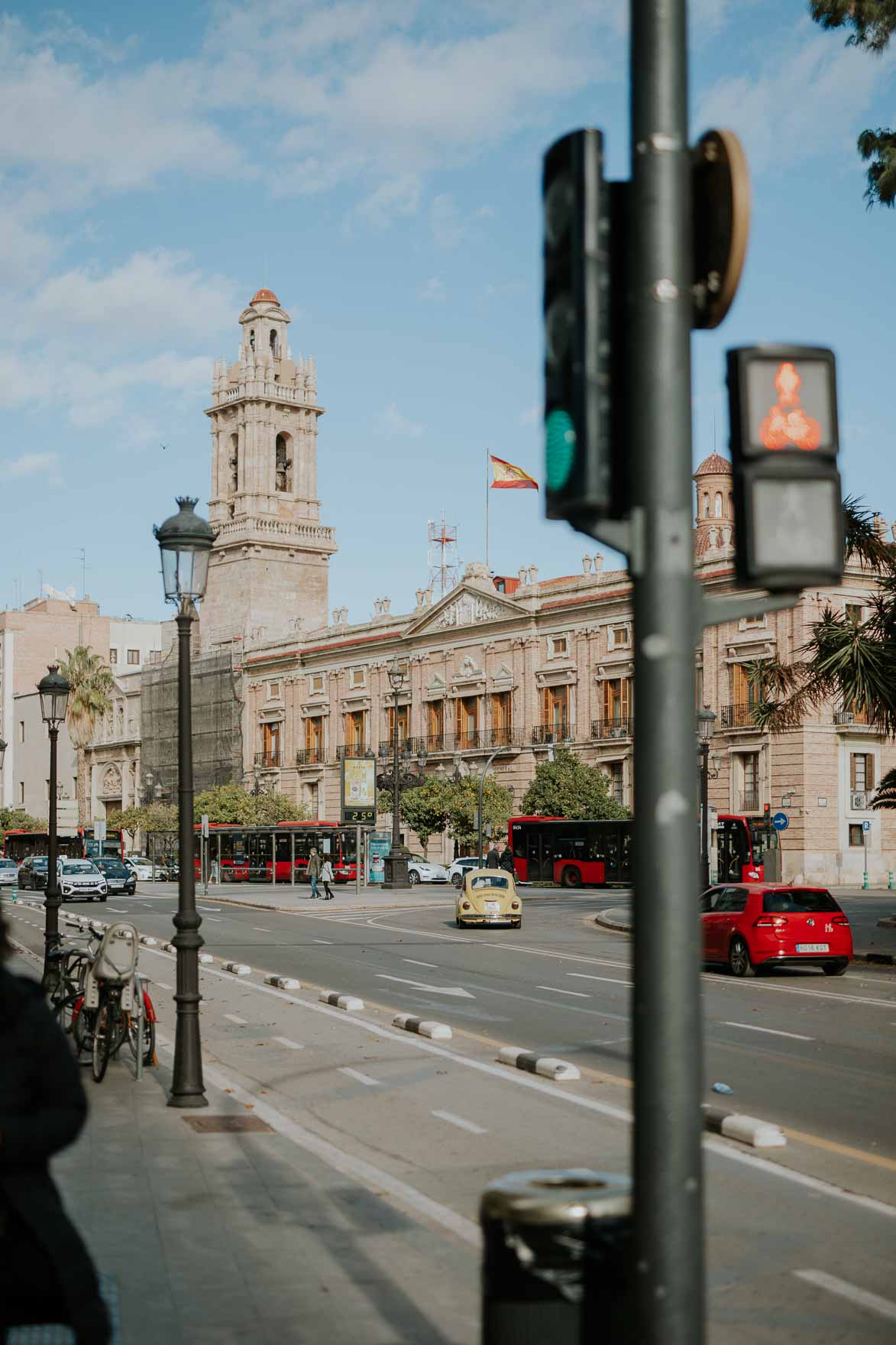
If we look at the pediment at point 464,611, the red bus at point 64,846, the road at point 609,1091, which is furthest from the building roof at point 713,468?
the road at point 609,1091

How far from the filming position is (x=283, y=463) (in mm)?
106500

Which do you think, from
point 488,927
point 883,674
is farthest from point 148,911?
point 883,674

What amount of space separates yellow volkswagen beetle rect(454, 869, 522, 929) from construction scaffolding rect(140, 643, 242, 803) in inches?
2312

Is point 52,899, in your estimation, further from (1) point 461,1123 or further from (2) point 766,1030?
(1) point 461,1123

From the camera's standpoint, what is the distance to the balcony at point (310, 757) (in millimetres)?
91438

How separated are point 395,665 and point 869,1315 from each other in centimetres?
5278

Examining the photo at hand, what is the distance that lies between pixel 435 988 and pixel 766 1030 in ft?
20.5

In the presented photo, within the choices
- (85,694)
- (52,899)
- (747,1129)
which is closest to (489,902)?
(52,899)

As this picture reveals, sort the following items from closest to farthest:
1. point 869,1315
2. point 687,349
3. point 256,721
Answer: point 687,349 → point 869,1315 → point 256,721

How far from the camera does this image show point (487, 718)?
80.6 metres

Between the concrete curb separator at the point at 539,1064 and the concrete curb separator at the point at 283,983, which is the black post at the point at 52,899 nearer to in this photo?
the concrete curb separator at the point at 283,983

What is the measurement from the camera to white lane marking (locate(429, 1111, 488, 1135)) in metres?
10.9

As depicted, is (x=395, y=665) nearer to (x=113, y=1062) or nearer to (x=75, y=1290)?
(x=113, y=1062)

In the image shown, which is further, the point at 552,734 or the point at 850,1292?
the point at 552,734
